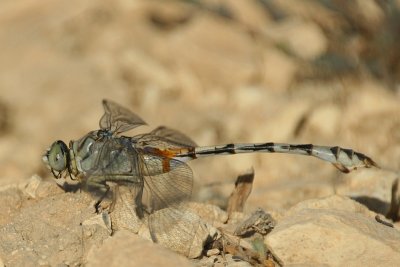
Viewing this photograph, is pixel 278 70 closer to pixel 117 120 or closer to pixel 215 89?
pixel 215 89

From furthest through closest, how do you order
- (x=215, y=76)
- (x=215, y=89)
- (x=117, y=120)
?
(x=215, y=76) → (x=215, y=89) → (x=117, y=120)

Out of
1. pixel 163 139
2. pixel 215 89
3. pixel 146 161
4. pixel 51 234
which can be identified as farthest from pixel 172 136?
pixel 215 89

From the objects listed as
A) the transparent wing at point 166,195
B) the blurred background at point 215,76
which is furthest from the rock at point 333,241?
the blurred background at point 215,76

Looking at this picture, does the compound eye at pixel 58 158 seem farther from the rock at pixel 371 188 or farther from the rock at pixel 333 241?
the rock at pixel 371 188

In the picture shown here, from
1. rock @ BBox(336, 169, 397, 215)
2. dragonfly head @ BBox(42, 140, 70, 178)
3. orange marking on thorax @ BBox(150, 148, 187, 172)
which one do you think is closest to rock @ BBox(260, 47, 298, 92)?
rock @ BBox(336, 169, 397, 215)

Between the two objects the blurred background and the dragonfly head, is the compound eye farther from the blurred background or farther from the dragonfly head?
the blurred background
